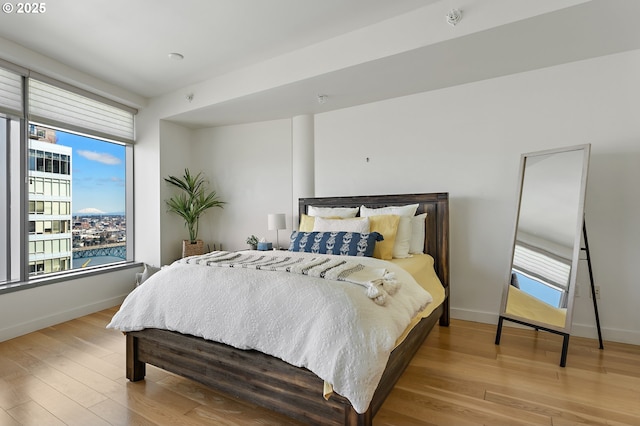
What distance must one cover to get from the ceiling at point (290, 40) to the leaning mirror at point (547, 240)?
0.88 metres

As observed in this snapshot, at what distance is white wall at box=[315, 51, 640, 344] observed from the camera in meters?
2.62

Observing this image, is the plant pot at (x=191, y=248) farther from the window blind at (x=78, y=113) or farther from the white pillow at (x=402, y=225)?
the white pillow at (x=402, y=225)

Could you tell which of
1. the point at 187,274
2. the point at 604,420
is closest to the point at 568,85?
the point at 604,420

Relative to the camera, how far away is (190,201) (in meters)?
4.42

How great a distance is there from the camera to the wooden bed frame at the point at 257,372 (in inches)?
57.1

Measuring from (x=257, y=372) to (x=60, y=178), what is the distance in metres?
3.53

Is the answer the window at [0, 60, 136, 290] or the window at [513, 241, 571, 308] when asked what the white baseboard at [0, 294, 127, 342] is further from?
the window at [513, 241, 571, 308]

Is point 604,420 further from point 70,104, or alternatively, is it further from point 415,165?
point 70,104

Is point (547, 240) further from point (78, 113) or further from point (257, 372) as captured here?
point (78, 113)

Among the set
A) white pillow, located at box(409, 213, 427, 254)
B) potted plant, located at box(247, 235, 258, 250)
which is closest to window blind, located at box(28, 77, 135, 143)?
potted plant, located at box(247, 235, 258, 250)

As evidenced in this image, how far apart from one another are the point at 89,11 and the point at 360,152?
284 centimetres

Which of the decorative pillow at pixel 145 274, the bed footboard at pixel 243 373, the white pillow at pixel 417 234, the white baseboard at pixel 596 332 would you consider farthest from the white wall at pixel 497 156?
the decorative pillow at pixel 145 274

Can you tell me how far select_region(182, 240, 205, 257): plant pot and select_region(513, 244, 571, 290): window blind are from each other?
3804 mm

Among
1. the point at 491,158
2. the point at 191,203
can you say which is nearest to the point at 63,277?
the point at 191,203
